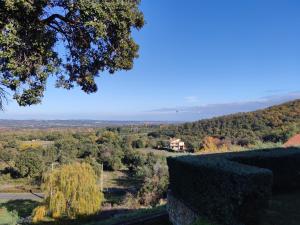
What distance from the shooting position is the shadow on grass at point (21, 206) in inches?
1809

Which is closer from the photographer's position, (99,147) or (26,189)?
(26,189)

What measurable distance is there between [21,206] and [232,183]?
147 feet

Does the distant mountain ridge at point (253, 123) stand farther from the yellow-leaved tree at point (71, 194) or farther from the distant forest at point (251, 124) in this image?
the yellow-leaved tree at point (71, 194)

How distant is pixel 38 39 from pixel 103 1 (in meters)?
2.21

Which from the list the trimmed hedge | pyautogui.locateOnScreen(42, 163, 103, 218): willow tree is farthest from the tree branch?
pyautogui.locateOnScreen(42, 163, 103, 218): willow tree

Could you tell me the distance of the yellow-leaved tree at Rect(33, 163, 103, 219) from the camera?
116 feet

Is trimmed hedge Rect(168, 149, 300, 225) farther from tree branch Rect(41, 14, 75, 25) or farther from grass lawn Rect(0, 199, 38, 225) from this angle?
grass lawn Rect(0, 199, 38, 225)

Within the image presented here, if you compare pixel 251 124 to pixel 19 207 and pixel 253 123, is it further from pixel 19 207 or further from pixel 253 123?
pixel 19 207

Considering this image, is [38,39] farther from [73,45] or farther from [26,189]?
[26,189]

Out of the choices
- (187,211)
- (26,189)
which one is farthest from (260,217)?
(26,189)

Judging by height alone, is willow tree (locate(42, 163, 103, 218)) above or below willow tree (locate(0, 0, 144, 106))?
below

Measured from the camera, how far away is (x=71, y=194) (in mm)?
35625

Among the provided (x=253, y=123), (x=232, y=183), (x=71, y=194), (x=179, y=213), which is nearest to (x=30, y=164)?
(x=71, y=194)

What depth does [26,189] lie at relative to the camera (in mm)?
65375
